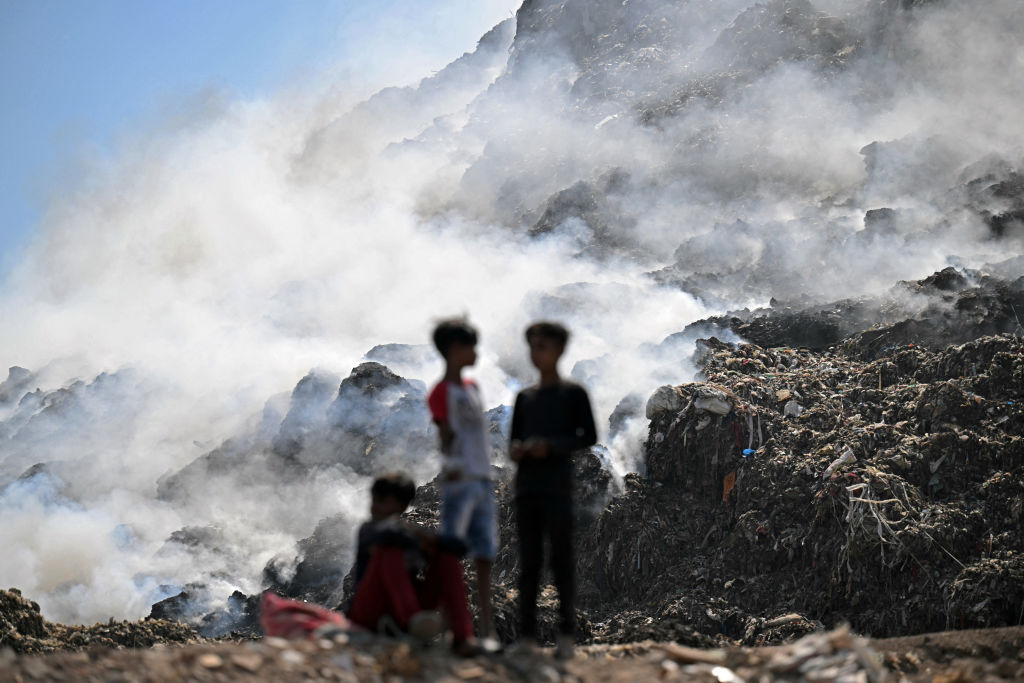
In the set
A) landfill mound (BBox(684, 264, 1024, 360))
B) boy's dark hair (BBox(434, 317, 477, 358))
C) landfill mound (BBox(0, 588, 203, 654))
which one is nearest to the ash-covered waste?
landfill mound (BBox(684, 264, 1024, 360))

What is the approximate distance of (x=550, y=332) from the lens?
3.81 metres

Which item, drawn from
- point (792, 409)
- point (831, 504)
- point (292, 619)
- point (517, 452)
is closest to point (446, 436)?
point (517, 452)

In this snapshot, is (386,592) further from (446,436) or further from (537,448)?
(537,448)

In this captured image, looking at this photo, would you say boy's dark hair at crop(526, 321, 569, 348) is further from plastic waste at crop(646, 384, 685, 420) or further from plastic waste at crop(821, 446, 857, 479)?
plastic waste at crop(646, 384, 685, 420)

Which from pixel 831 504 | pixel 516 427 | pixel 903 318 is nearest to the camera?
pixel 516 427

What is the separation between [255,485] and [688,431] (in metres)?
8.86

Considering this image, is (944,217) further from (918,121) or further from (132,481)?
(132,481)

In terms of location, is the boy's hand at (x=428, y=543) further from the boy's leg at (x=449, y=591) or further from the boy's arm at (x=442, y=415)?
the boy's arm at (x=442, y=415)

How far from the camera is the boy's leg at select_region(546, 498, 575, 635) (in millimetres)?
3701

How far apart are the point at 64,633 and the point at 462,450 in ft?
22.4

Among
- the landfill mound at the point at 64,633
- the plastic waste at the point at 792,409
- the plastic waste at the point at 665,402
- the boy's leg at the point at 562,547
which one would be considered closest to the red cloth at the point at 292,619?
the boy's leg at the point at 562,547

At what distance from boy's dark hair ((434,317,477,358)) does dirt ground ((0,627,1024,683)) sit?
1.15 meters

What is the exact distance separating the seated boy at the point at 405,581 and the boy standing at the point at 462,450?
0.11 meters

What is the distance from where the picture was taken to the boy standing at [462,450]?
3.66 meters
